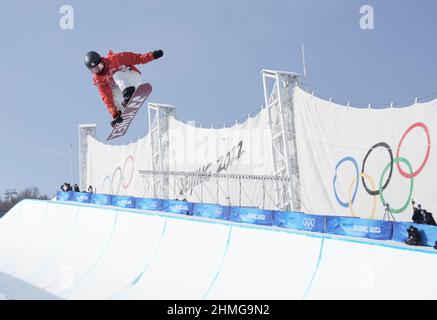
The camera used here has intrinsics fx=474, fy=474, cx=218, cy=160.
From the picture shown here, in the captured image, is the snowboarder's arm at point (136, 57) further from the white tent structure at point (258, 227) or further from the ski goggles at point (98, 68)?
the white tent structure at point (258, 227)

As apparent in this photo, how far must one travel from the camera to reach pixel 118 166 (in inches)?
1526

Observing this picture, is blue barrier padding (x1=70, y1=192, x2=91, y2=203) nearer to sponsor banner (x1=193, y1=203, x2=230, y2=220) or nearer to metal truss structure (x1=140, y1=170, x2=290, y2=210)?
metal truss structure (x1=140, y1=170, x2=290, y2=210)

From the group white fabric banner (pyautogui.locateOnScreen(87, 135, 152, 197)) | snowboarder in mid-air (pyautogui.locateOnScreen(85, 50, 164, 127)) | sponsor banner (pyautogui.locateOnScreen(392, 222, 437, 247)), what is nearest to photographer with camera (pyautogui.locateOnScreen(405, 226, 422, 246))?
sponsor banner (pyautogui.locateOnScreen(392, 222, 437, 247))

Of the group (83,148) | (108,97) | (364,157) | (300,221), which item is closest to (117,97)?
(108,97)

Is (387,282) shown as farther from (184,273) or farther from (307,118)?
(307,118)

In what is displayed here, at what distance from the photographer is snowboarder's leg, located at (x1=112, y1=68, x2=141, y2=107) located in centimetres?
715

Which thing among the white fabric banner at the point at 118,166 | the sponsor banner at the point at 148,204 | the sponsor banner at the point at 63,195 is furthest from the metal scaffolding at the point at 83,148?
the sponsor banner at the point at 148,204

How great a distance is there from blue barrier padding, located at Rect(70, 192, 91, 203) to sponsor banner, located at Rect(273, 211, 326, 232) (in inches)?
549

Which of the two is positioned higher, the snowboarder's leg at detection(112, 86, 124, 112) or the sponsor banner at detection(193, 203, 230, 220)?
the snowboarder's leg at detection(112, 86, 124, 112)

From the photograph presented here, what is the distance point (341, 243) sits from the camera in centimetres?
787

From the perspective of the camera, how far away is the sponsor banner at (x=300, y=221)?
1370cm
